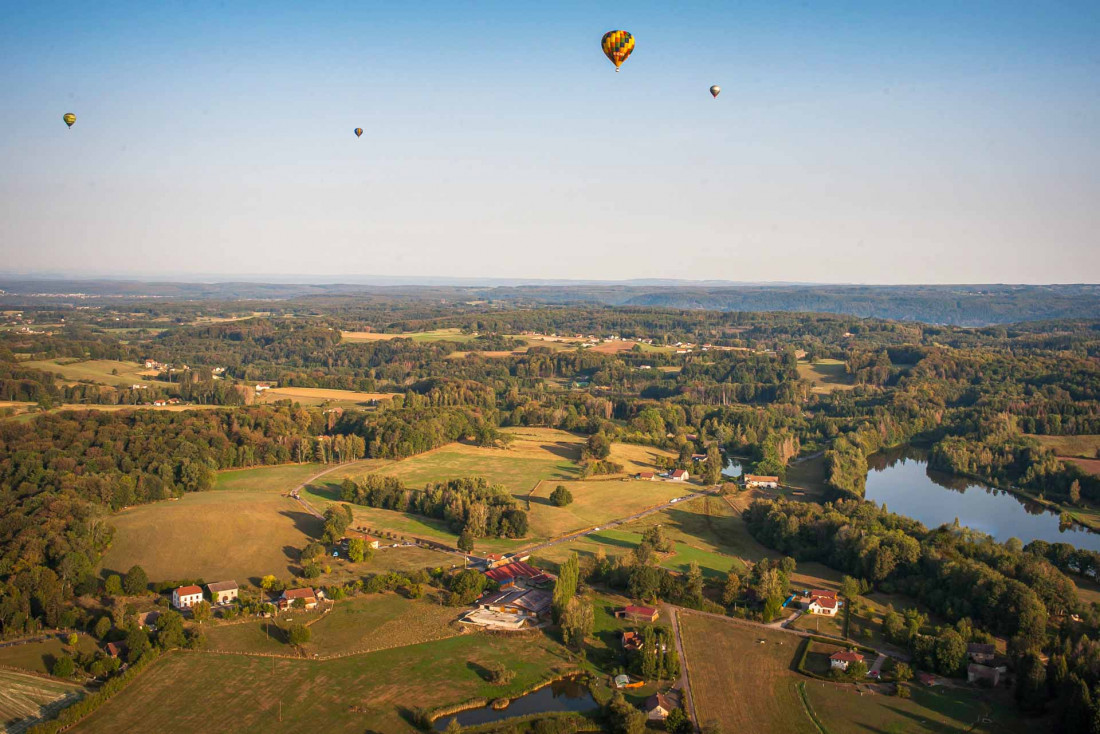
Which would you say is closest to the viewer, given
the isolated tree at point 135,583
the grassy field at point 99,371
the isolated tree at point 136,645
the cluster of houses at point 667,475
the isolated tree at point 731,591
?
the isolated tree at point 136,645

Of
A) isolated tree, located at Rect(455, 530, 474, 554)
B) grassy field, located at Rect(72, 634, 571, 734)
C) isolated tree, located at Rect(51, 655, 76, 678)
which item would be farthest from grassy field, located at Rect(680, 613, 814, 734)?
isolated tree, located at Rect(51, 655, 76, 678)

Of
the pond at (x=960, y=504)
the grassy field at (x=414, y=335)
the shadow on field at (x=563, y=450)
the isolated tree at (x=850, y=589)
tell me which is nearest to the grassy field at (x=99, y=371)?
the grassy field at (x=414, y=335)

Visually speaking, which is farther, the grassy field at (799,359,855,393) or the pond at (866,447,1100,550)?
the grassy field at (799,359,855,393)

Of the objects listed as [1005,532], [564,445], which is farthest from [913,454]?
[564,445]

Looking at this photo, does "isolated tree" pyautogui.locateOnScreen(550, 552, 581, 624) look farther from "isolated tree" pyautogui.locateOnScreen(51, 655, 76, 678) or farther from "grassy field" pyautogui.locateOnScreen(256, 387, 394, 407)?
"grassy field" pyautogui.locateOnScreen(256, 387, 394, 407)

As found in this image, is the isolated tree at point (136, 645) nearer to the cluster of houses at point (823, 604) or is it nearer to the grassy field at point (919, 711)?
the grassy field at point (919, 711)

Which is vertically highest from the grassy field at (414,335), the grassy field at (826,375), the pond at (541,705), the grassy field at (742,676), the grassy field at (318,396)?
the grassy field at (414,335)

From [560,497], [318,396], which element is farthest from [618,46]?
[318,396]
